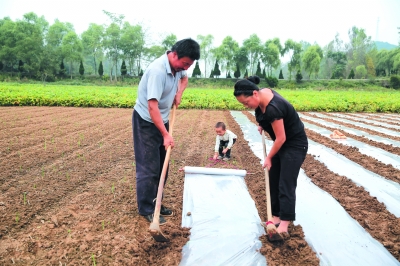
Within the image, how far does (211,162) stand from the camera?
16.7 feet

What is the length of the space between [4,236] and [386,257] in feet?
10.5

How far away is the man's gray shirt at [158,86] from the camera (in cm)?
246

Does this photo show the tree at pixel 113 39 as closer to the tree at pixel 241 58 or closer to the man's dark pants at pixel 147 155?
the tree at pixel 241 58

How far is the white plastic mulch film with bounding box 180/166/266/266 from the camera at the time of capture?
7.58ft

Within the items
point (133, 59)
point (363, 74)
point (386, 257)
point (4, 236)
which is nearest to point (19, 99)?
point (4, 236)

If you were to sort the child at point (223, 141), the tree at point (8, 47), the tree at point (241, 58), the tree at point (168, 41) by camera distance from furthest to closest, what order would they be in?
the tree at point (168, 41) < the tree at point (241, 58) < the tree at point (8, 47) < the child at point (223, 141)

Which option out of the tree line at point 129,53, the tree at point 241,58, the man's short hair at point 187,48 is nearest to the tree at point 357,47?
the tree line at point 129,53

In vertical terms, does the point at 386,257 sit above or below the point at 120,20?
below

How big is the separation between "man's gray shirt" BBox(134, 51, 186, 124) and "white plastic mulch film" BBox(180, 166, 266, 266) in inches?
41.4

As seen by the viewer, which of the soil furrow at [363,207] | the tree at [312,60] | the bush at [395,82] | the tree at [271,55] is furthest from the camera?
the tree at [271,55]

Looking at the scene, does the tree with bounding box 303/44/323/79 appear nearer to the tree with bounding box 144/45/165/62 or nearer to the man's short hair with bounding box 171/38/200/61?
the tree with bounding box 144/45/165/62

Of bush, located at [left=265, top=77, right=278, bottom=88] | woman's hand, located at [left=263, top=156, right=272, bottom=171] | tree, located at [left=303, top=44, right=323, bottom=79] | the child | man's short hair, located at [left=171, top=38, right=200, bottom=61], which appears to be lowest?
the child

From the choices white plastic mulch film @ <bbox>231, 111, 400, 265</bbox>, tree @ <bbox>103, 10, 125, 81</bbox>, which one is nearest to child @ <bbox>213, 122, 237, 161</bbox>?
white plastic mulch film @ <bbox>231, 111, 400, 265</bbox>

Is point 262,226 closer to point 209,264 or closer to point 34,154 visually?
point 209,264
